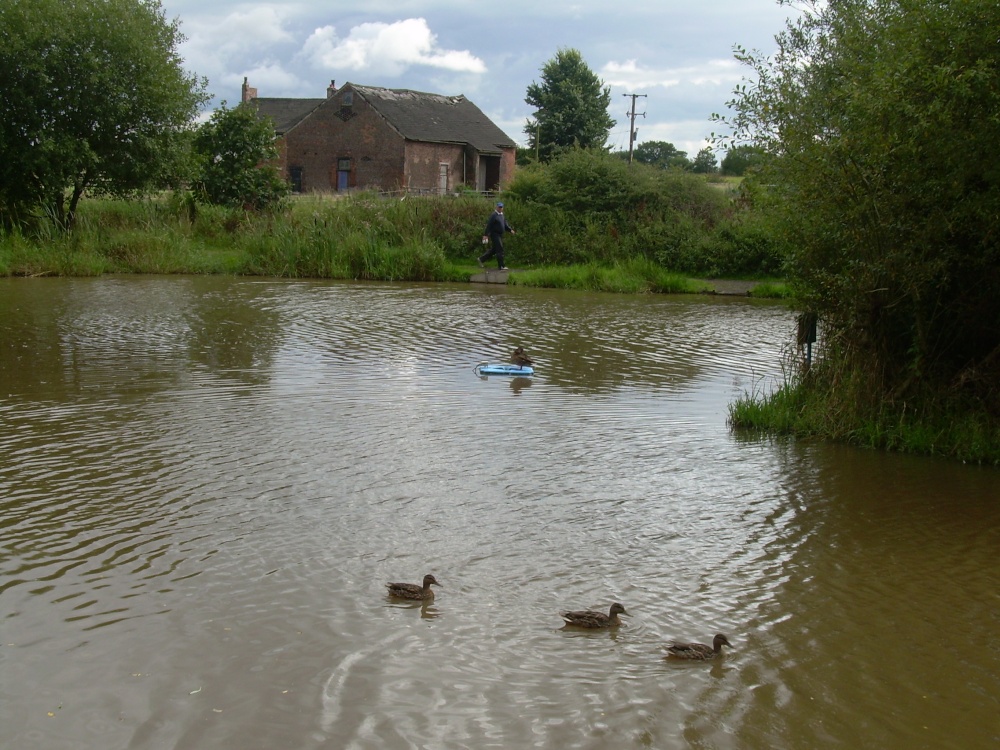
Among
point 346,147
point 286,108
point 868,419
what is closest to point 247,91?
point 286,108

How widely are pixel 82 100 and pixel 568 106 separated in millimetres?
46908

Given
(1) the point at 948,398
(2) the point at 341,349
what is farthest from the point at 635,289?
(1) the point at 948,398

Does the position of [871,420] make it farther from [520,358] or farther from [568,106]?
[568,106]

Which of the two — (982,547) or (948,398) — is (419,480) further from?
(948,398)

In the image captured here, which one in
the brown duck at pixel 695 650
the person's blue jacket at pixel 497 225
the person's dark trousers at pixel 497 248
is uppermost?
the person's blue jacket at pixel 497 225

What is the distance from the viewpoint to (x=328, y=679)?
5703 mm

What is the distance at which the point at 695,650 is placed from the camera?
600cm

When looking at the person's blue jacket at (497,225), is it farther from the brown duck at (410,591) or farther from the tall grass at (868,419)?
the brown duck at (410,591)

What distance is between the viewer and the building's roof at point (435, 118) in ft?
196

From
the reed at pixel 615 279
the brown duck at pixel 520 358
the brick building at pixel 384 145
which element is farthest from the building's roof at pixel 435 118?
the brown duck at pixel 520 358

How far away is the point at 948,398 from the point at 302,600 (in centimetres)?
785

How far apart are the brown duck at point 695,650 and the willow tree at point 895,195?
586cm

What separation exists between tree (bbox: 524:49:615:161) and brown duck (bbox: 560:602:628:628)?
66627 millimetres

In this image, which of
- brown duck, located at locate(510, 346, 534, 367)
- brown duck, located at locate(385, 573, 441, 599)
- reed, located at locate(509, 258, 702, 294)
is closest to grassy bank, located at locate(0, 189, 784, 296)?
reed, located at locate(509, 258, 702, 294)
